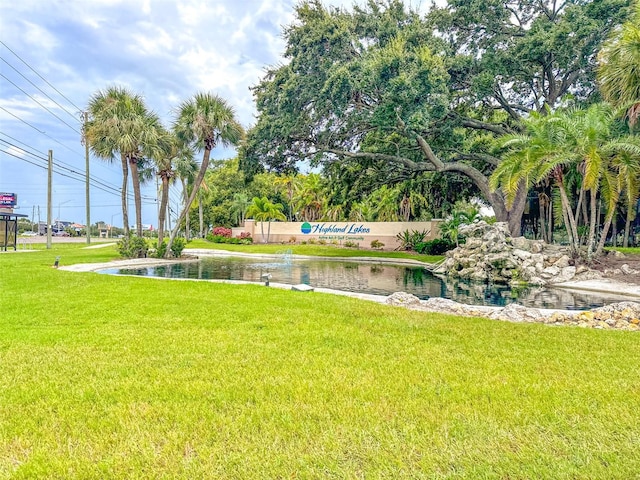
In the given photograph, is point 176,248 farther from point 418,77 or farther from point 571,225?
point 571,225

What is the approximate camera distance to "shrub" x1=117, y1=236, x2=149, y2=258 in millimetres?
17719

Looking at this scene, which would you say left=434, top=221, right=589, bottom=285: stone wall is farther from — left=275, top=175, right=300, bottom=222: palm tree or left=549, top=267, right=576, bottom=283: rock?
left=275, top=175, right=300, bottom=222: palm tree

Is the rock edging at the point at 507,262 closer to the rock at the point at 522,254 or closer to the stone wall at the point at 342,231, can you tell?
the rock at the point at 522,254

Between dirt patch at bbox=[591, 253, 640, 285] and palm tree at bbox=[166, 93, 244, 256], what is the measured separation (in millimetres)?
15279

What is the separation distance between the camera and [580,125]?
1303 cm

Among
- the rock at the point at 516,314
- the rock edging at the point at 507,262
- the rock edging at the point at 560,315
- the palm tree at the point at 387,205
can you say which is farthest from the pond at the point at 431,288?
the palm tree at the point at 387,205

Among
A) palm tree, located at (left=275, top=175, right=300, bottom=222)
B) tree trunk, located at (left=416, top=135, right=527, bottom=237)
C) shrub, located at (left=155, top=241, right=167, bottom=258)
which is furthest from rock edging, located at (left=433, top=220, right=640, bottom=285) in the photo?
palm tree, located at (left=275, top=175, right=300, bottom=222)

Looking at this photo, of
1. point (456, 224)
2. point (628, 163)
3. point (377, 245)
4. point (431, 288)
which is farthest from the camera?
point (377, 245)

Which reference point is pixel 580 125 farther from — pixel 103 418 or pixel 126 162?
pixel 126 162

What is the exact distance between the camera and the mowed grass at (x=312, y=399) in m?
2.29

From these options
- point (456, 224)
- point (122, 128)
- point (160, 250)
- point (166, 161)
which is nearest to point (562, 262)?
point (456, 224)

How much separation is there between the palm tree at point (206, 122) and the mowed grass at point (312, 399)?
1310 cm

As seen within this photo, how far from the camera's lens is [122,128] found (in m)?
16.9

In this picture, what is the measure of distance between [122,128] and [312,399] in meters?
17.2
